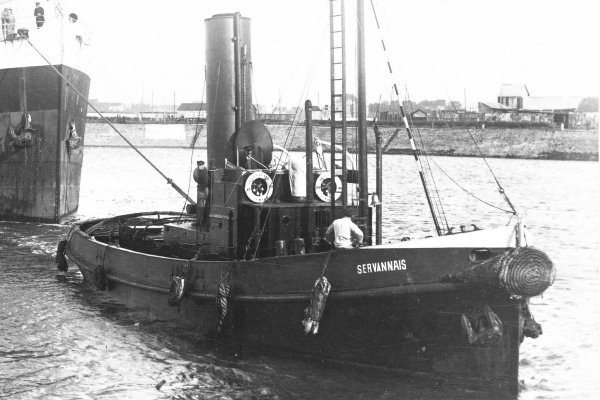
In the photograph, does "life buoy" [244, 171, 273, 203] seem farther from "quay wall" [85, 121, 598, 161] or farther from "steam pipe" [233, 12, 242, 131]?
"quay wall" [85, 121, 598, 161]

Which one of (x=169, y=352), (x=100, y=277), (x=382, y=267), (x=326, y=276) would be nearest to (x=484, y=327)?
(x=382, y=267)

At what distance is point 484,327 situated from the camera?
8367mm

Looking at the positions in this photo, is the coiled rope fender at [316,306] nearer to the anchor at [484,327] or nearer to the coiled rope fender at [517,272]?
the anchor at [484,327]

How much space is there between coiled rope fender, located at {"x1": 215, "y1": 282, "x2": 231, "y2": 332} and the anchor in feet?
11.5

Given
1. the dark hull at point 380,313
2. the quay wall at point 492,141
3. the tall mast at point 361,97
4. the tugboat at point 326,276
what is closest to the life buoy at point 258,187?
the tugboat at point 326,276

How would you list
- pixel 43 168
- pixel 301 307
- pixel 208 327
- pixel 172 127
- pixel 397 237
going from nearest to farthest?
pixel 301 307, pixel 208 327, pixel 397 237, pixel 43 168, pixel 172 127

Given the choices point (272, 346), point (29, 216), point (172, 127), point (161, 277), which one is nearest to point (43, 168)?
point (29, 216)

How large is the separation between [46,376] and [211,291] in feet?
8.82

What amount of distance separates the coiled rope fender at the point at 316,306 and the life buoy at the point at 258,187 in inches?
91.4

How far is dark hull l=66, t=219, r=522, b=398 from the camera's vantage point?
27.8ft

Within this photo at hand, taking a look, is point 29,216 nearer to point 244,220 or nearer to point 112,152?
point 244,220

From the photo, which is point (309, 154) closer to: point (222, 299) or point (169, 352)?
point (222, 299)

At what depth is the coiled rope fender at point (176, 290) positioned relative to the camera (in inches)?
425

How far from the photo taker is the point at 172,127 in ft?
267
